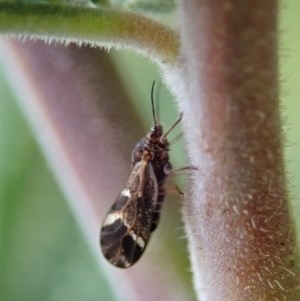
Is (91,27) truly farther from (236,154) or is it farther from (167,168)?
(167,168)

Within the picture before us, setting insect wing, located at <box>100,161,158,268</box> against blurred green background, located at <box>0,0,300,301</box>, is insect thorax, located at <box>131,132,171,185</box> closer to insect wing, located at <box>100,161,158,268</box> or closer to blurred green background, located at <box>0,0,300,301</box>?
insect wing, located at <box>100,161,158,268</box>

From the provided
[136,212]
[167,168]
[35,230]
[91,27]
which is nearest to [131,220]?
[136,212]

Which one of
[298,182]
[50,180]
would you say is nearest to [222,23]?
[298,182]

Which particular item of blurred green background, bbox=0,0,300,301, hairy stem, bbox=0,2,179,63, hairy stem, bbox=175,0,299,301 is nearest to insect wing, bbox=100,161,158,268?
hairy stem, bbox=175,0,299,301

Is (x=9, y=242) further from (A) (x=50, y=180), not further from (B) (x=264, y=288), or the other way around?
(B) (x=264, y=288)

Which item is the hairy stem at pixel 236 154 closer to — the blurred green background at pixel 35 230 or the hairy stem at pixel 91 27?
the hairy stem at pixel 91 27

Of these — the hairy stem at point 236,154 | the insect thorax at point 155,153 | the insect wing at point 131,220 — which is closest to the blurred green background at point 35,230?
the insect thorax at point 155,153
